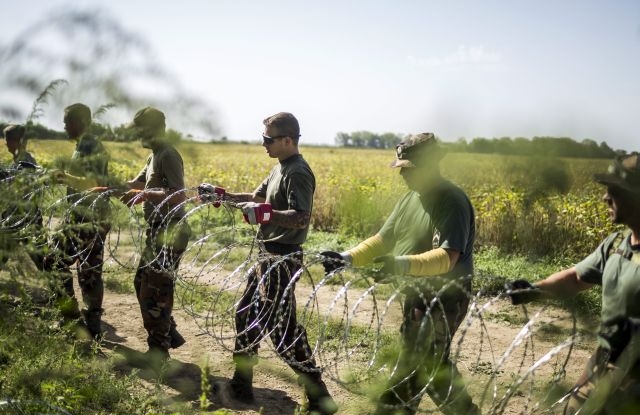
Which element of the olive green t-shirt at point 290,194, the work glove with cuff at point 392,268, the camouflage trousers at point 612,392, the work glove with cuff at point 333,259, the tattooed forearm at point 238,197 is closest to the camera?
the camouflage trousers at point 612,392

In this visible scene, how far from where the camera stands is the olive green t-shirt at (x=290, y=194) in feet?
14.6

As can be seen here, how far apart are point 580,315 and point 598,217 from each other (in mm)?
8630

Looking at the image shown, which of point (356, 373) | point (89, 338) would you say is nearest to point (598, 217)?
point (356, 373)

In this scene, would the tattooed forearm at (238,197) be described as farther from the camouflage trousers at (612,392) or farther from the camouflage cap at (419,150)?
the camouflage trousers at (612,392)

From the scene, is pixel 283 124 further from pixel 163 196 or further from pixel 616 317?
pixel 616 317

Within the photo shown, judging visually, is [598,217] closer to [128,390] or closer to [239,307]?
[239,307]

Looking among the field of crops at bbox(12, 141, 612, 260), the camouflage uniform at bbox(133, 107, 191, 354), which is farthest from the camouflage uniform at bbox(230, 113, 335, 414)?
the camouflage uniform at bbox(133, 107, 191, 354)

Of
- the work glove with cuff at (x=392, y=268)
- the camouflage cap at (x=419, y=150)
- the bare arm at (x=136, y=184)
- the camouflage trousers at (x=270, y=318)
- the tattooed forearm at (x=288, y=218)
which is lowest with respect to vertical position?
the camouflage trousers at (x=270, y=318)

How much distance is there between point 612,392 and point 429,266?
1.22 meters

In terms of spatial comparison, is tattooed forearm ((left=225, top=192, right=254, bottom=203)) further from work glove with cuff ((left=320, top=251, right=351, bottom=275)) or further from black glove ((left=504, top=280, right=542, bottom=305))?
black glove ((left=504, top=280, right=542, bottom=305))

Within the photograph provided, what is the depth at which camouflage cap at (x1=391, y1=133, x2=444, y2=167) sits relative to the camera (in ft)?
11.6

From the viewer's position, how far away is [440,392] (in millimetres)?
3908

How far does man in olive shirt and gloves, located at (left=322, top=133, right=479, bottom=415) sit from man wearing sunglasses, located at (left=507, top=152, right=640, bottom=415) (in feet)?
1.83

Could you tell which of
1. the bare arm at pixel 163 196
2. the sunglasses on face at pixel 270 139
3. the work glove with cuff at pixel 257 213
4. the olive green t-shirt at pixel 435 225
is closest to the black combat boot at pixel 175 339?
the bare arm at pixel 163 196
